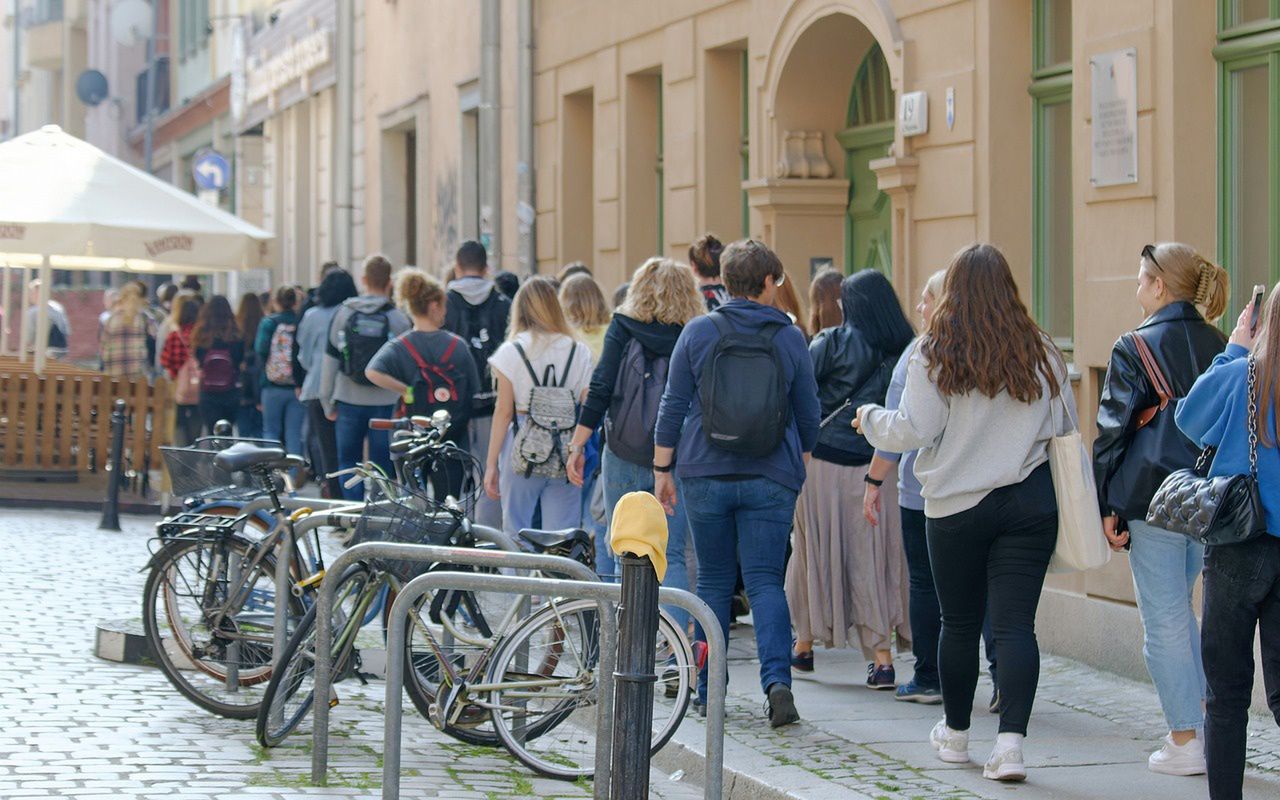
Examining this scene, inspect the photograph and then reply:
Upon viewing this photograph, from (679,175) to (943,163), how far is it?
4.07 metres

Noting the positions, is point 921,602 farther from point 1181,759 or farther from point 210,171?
point 210,171

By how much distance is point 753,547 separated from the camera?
23.9ft

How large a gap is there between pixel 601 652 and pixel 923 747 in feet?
5.71

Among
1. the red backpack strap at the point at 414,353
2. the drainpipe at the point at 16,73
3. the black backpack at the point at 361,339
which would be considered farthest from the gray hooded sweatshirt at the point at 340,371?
the drainpipe at the point at 16,73

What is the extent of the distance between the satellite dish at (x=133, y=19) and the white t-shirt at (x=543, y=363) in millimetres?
34718

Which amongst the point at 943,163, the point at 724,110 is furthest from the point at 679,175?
the point at 943,163

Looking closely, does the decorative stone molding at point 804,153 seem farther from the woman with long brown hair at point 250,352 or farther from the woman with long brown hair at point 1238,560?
the woman with long brown hair at point 1238,560

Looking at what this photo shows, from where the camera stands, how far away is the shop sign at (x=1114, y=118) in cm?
863

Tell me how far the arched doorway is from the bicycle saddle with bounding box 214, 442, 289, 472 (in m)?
5.50

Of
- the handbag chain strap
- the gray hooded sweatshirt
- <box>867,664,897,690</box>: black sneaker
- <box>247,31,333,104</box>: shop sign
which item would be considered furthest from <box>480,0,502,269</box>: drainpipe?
the handbag chain strap

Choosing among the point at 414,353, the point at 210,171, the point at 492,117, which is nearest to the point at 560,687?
the point at 414,353

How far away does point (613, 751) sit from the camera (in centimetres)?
491

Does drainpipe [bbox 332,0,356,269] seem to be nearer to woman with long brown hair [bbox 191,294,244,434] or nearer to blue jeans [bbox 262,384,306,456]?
woman with long brown hair [bbox 191,294,244,434]

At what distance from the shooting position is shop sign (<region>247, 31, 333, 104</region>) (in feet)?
83.5
